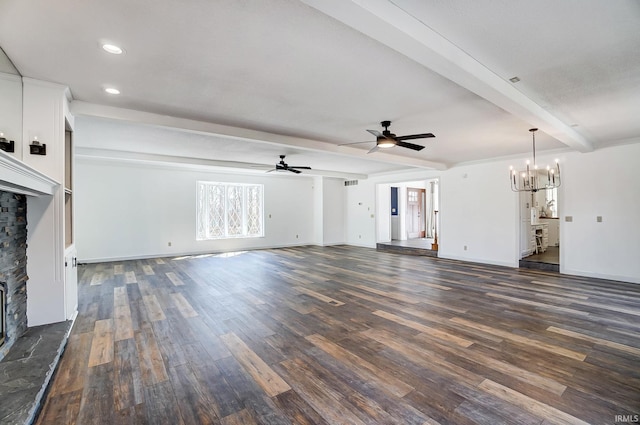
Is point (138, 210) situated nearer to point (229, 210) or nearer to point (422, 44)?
point (229, 210)

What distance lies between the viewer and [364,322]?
337 centimetres

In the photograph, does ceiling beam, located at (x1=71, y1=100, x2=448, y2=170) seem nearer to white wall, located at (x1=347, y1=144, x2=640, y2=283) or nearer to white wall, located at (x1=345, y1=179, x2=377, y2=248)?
white wall, located at (x1=347, y1=144, x2=640, y2=283)

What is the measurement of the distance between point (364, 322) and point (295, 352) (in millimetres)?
1037

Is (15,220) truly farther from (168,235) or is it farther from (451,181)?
(451,181)

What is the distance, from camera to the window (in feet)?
29.0

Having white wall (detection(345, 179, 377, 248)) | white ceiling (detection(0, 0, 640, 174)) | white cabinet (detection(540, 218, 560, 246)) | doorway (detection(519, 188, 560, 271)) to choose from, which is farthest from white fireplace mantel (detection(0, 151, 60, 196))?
white cabinet (detection(540, 218, 560, 246))

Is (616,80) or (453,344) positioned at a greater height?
(616,80)

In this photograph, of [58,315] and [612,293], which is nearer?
[58,315]

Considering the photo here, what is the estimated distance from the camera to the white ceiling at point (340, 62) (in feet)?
6.32

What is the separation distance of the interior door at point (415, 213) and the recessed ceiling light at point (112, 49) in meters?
10.7

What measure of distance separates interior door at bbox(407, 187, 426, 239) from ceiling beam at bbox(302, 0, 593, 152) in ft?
28.2

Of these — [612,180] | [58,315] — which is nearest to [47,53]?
[58,315]

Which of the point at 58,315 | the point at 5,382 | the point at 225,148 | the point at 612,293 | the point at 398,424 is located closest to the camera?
the point at 398,424

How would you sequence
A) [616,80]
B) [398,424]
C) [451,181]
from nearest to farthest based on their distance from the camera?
[398,424]
[616,80]
[451,181]
